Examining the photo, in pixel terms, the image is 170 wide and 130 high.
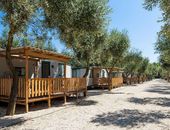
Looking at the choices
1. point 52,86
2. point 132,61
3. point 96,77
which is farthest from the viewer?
point 132,61

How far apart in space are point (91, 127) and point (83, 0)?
741cm

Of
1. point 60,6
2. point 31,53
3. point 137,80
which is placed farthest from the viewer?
point 137,80

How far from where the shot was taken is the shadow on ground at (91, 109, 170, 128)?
11117 mm

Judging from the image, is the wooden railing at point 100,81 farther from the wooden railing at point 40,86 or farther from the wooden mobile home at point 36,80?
the wooden railing at point 40,86

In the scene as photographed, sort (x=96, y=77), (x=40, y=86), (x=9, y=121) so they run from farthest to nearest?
1. (x=96, y=77)
2. (x=40, y=86)
3. (x=9, y=121)

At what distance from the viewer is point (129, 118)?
12.3m

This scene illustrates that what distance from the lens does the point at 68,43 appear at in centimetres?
1520

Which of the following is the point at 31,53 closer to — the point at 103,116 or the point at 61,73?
the point at 103,116

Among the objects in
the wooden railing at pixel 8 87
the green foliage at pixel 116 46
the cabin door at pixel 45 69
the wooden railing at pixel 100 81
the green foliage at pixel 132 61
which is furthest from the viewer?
the green foliage at pixel 132 61

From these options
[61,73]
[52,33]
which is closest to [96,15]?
[52,33]

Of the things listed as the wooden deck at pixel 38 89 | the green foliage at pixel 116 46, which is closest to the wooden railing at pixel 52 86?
the wooden deck at pixel 38 89

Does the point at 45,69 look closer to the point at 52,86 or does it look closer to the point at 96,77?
the point at 52,86

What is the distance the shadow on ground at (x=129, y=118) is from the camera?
36.5ft

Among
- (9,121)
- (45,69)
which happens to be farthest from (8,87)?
(45,69)
